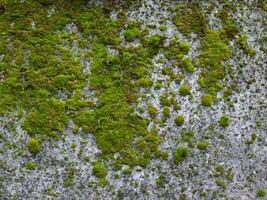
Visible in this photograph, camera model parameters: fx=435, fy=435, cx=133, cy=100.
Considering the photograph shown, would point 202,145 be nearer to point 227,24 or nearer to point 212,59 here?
point 212,59

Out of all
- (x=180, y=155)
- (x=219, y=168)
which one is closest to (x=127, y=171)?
(x=180, y=155)

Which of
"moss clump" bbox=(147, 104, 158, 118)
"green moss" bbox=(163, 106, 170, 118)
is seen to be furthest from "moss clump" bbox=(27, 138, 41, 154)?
"green moss" bbox=(163, 106, 170, 118)

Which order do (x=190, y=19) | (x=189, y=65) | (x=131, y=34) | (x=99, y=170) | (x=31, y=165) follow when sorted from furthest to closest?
(x=190, y=19) < (x=131, y=34) < (x=189, y=65) < (x=99, y=170) < (x=31, y=165)

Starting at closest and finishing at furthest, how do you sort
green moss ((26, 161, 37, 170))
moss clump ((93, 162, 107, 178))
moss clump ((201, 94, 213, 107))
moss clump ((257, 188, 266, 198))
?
green moss ((26, 161, 37, 170)), moss clump ((93, 162, 107, 178)), moss clump ((257, 188, 266, 198)), moss clump ((201, 94, 213, 107))

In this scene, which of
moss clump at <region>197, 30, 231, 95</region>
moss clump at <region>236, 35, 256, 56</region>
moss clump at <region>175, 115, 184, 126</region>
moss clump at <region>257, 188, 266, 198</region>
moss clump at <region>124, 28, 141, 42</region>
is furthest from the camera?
moss clump at <region>236, 35, 256, 56</region>

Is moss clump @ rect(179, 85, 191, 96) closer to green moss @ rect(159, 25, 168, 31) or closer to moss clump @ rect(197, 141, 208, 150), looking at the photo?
moss clump @ rect(197, 141, 208, 150)
